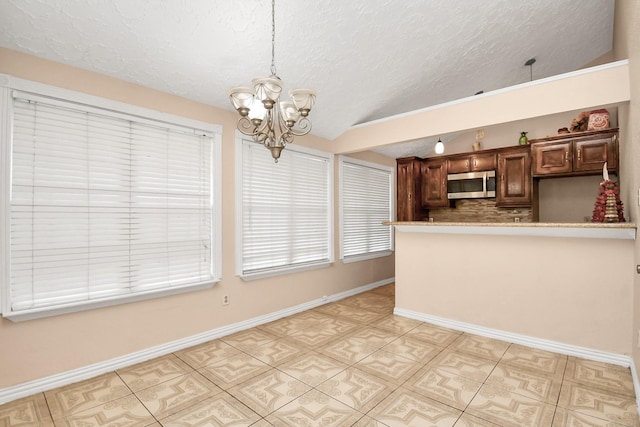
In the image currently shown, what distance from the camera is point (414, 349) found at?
2.94 meters

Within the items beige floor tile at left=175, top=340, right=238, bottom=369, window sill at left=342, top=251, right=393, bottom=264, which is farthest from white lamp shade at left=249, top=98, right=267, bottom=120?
window sill at left=342, top=251, right=393, bottom=264

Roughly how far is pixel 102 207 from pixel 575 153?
556 centimetres

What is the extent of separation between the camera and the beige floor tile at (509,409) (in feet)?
6.25

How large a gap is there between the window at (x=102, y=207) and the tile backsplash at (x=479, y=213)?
455cm

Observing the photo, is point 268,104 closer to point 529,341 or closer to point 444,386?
point 444,386

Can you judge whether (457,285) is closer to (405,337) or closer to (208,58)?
(405,337)

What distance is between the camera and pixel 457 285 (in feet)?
11.5

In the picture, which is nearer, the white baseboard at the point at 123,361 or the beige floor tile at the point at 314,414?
the beige floor tile at the point at 314,414

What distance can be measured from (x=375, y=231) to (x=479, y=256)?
2.39 meters

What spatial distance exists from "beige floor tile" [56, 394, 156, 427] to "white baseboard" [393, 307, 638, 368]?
2896 mm

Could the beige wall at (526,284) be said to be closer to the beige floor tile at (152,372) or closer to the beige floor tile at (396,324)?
the beige floor tile at (396,324)

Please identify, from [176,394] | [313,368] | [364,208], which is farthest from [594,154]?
[176,394]

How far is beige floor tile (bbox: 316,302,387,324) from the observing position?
385 centimetres

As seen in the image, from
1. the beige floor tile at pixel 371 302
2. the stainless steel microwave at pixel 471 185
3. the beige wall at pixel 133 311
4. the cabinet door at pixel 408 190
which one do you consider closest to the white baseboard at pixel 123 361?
the beige wall at pixel 133 311
